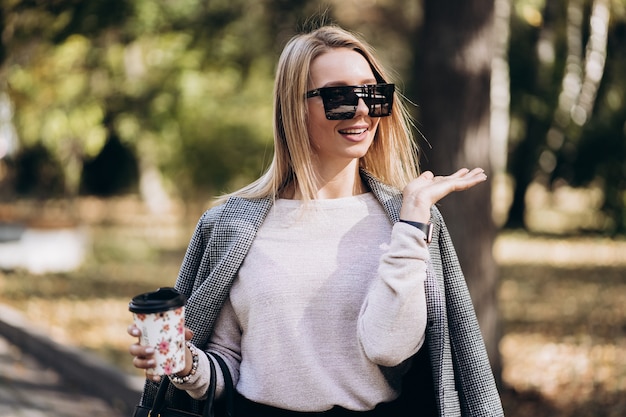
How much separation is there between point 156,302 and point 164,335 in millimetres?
89

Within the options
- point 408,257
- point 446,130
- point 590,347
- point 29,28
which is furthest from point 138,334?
point 590,347

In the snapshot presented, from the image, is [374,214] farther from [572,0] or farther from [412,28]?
[412,28]

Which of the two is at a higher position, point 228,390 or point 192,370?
point 192,370

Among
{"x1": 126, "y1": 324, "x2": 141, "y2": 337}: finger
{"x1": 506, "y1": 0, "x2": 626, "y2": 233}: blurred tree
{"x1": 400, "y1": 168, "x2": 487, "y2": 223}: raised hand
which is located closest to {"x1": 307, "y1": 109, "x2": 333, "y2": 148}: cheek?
{"x1": 400, "y1": 168, "x2": 487, "y2": 223}: raised hand

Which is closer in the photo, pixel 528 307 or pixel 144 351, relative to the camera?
pixel 144 351

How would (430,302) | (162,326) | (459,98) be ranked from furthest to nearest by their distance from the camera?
(459,98) < (430,302) < (162,326)

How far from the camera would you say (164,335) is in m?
2.31

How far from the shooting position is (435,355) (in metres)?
2.57

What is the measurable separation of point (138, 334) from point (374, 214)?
83 cm

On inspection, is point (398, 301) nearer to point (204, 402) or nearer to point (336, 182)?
point (336, 182)

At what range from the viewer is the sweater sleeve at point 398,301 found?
94.3 inches

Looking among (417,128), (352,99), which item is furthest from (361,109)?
(417,128)

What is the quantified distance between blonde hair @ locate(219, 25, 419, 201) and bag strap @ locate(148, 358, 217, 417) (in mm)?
594

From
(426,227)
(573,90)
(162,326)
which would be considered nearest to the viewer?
(162,326)
